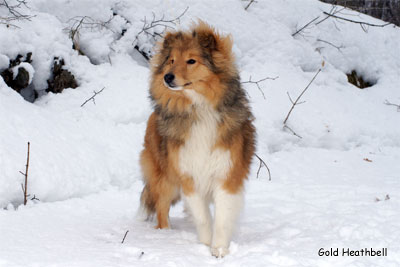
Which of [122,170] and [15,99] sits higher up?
[15,99]

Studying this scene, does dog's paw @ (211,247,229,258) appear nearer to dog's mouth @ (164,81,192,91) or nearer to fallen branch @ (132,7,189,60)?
dog's mouth @ (164,81,192,91)

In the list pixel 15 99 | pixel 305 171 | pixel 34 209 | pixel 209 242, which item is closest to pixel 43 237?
pixel 34 209

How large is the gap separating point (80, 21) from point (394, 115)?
6140mm

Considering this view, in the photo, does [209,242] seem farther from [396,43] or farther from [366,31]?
[396,43]

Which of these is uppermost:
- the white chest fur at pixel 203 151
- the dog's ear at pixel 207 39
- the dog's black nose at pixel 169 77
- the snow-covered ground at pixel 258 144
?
the dog's ear at pixel 207 39

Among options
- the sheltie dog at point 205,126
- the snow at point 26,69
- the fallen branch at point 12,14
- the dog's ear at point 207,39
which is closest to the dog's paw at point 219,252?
the sheltie dog at point 205,126

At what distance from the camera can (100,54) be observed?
776 cm

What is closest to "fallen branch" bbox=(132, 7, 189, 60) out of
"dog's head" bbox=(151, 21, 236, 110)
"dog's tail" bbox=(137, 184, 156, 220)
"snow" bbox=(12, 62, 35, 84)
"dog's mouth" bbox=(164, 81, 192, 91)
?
"snow" bbox=(12, 62, 35, 84)

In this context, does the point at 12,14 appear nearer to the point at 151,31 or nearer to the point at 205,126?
the point at 151,31

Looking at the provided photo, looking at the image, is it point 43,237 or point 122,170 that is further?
point 122,170

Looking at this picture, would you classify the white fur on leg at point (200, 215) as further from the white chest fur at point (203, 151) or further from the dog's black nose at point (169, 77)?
the dog's black nose at point (169, 77)

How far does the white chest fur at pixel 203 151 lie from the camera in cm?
388

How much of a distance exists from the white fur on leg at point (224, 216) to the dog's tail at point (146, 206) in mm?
919

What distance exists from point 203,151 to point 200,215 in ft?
1.88
